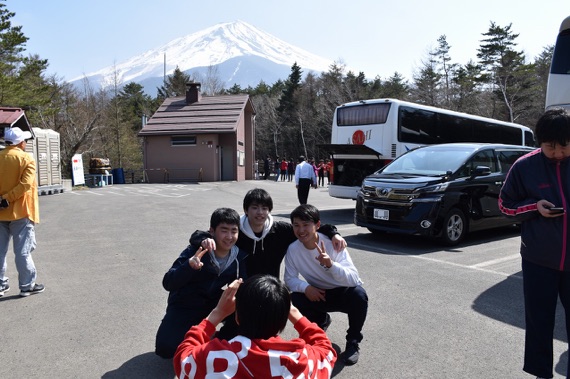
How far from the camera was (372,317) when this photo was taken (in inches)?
179

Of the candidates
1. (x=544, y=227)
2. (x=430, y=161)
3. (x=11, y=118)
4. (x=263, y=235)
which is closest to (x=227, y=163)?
(x=11, y=118)

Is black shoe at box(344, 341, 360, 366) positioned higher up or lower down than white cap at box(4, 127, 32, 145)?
lower down

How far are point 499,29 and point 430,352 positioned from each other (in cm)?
4767

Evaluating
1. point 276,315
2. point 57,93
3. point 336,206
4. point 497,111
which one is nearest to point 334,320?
point 276,315

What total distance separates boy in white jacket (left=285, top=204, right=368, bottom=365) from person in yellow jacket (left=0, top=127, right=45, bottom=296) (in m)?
3.23

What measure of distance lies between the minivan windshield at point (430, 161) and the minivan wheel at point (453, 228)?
2.68 ft

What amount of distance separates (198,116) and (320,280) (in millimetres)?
29591

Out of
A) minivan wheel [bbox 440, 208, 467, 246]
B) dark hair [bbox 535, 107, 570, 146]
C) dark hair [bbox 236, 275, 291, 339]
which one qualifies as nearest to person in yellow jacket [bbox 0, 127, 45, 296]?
dark hair [bbox 236, 275, 291, 339]

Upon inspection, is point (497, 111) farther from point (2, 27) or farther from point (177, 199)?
point (2, 27)

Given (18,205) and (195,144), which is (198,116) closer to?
(195,144)

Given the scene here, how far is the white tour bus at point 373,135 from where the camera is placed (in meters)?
13.3

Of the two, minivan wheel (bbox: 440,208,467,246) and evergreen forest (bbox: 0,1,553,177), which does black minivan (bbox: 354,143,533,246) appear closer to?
minivan wheel (bbox: 440,208,467,246)

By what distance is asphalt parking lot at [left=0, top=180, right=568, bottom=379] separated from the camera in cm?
348

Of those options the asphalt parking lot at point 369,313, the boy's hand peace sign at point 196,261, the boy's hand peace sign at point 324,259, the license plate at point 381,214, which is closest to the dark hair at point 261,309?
the boy's hand peace sign at point 196,261
